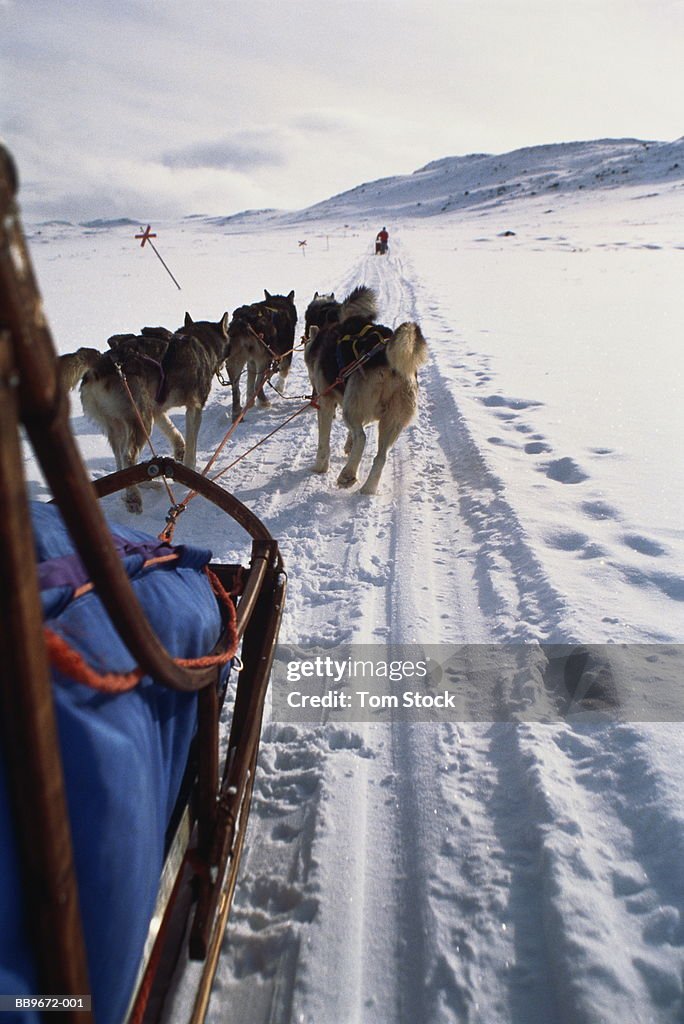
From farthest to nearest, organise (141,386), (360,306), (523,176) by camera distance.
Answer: (523,176) → (360,306) → (141,386)

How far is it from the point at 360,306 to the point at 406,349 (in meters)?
1.71

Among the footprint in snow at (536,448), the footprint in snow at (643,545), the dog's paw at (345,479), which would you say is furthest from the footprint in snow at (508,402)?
the footprint in snow at (643,545)

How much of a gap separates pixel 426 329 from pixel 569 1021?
10837 mm

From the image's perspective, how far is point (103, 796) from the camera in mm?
954

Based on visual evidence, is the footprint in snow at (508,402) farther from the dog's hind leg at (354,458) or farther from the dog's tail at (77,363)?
the dog's tail at (77,363)

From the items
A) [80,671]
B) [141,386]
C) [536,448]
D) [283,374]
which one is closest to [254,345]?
[283,374]

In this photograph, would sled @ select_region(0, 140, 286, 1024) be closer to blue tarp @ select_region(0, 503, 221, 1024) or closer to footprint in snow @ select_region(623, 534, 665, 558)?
blue tarp @ select_region(0, 503, 221, 1024)

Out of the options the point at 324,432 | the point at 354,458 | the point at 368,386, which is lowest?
the point at 354,458

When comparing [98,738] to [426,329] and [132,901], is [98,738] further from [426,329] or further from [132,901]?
[426,329]

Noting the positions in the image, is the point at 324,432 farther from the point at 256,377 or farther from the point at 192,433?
the point at 256,377

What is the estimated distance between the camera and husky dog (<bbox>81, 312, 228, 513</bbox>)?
14.6ft

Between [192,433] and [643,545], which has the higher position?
[192,433]

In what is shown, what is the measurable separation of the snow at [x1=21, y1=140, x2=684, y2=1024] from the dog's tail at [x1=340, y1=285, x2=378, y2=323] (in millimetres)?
1216

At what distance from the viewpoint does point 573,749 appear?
2.36 meters
